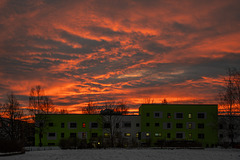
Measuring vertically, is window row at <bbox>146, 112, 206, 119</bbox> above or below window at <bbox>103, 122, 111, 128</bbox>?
above

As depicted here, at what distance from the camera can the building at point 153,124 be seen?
70.2m

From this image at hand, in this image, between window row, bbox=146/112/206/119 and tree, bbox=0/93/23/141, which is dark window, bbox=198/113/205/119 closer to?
window row, bbox=146/112/206/119

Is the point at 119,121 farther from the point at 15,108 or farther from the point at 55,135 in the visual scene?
the point at 15,108

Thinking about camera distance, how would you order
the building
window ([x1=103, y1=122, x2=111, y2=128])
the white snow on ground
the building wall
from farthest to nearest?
the building wall < window ([x1=103, y1=122, x2=111, y2=128]) < the building < the white snow on ground

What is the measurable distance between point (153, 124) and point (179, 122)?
20.4 ft

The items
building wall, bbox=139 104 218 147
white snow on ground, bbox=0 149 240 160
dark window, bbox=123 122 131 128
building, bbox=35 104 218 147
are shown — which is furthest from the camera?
dark window, bbox=123 122 131 128

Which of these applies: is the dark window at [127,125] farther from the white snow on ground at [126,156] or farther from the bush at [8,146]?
the bush at [8,146]

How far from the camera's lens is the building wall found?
70.8 metres

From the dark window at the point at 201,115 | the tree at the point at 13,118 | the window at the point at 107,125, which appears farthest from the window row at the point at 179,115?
the tree at the point at 13,118

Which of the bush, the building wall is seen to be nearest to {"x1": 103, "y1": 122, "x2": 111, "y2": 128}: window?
the building wall

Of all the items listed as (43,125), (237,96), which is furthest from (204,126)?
(43,125)

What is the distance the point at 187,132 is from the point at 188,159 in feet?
148

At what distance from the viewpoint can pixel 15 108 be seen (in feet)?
163

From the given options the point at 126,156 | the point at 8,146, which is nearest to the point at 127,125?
the point at 126,156
